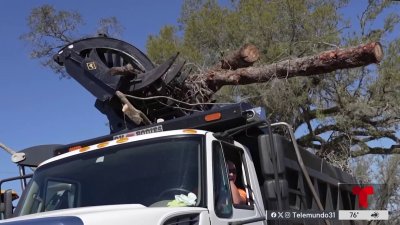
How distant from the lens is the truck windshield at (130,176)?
4688mm

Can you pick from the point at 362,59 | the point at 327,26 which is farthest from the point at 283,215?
the point at 327,26

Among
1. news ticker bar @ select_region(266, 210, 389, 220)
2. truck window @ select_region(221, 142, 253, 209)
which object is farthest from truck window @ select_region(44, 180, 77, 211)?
news ticker bar @ select_region(266, 210, 389, 220)

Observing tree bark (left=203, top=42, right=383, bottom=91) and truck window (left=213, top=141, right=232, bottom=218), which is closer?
truck window (left=213, top=141, right=232, bottom=218)

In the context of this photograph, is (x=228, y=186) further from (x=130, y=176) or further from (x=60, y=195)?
(x=60, y=195)

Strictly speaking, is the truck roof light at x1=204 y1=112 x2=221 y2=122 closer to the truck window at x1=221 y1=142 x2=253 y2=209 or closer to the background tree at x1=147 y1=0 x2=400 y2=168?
the truck window at x1=221 y1=142 x2=253 y2=209

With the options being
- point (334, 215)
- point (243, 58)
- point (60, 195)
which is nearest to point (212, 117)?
point (334, 215)

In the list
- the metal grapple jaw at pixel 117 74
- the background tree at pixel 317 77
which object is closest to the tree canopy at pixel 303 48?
the background tree at pixel 317 77

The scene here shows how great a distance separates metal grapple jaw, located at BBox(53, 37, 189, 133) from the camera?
6875 millimetres

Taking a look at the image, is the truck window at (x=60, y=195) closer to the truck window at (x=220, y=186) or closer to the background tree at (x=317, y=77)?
the truck window at (x=220, y=186)

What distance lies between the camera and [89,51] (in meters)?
7.50

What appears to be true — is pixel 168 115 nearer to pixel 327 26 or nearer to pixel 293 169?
pixel 293 169

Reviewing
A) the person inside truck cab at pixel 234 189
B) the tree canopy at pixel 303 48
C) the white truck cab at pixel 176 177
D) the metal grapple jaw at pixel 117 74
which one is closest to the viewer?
the white truck cab at pixel 176 177

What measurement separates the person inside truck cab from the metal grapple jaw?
1.82 m

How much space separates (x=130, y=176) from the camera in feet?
16.1
